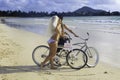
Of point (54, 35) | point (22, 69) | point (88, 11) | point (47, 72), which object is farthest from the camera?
point (88, 11)

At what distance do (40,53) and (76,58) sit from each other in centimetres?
111

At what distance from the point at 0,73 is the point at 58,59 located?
5.80ft

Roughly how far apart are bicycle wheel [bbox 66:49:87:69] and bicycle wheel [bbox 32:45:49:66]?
2.31 ft

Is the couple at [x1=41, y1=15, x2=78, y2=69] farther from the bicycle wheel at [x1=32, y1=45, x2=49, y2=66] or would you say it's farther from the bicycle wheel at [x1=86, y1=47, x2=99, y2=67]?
the bicycle wheel at [x1=86, y1=47, x2=99, y2=67]

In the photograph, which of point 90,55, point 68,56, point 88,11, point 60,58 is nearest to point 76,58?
point 68,56

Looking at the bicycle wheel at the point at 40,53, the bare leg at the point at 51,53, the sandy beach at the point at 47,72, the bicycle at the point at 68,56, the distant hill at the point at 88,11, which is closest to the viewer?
the sandy beach at the point at 47,72

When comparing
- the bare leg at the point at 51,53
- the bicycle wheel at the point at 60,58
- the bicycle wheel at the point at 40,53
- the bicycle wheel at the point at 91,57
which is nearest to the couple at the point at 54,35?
the bare leg at the point at 51,53

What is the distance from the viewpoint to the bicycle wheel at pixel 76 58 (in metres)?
9.43

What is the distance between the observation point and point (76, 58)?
9.48 metres

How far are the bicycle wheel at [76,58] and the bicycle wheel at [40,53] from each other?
0.70m

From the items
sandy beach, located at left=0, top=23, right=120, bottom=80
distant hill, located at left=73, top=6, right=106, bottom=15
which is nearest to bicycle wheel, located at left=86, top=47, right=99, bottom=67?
sandy beach, located at left=0, top=23, right=120, bottom=80

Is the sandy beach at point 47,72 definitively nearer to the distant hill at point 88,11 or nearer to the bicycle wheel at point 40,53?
the bicycle wheel at point 40,53

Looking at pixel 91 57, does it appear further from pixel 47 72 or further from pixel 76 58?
pixel 47 72

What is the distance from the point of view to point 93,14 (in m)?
119
